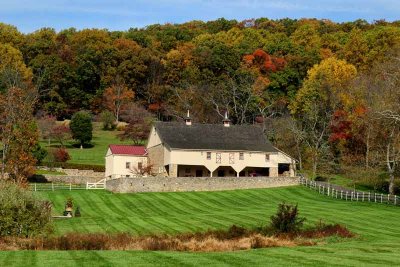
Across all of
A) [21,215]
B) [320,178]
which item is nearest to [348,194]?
[320,178]

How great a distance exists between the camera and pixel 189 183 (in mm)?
59719

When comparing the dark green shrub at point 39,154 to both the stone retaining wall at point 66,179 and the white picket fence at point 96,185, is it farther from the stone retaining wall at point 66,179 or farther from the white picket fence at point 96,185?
the white picket fence at point 96,185

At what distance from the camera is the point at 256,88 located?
302 feet

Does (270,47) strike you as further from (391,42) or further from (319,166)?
(319,166)

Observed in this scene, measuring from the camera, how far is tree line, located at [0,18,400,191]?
73.8 m

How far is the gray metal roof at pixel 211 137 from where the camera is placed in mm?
65500

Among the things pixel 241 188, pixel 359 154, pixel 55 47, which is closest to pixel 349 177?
pixel 359 154

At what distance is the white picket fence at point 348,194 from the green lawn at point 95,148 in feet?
81.9

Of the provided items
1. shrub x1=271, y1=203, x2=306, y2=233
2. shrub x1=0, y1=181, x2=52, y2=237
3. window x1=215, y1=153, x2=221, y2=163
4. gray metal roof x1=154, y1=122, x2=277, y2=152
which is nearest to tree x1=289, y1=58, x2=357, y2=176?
gray metal roof x1=154, y1=122, x2=277, y2=152

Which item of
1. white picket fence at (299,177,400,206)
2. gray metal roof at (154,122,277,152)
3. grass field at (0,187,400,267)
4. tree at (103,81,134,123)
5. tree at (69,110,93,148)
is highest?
tree at (103,81,134,123)

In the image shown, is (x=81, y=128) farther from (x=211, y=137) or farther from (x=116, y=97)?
(x=211, y=137)

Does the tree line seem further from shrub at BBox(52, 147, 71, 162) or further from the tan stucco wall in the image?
shrub at BBox(52, 147, 71, 162)

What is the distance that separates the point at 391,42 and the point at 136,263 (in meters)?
85.7

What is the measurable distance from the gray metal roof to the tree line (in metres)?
5.15
